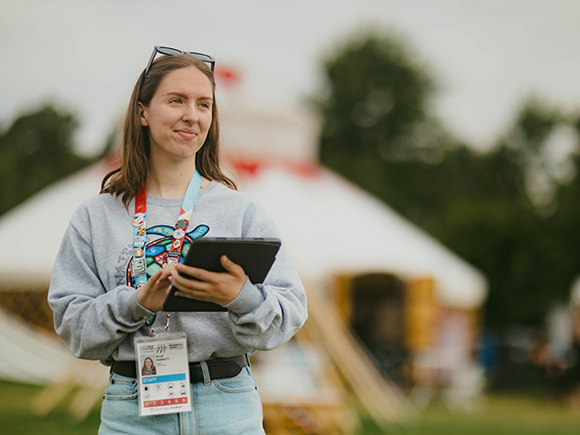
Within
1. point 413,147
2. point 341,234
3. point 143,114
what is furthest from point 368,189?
point 143,114

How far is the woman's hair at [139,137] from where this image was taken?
1857 mm

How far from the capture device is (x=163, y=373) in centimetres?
176

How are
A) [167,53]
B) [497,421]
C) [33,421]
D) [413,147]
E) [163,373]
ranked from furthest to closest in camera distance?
[413,147], [497,421], [33,421], [167,53], [163,373]

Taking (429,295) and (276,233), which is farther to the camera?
(429,295)

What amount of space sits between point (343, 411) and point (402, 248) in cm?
347

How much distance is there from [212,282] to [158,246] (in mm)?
199

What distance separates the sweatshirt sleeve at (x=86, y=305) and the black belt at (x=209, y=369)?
0.03 m

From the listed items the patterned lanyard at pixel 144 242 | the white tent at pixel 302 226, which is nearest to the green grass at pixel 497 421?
the white tent at pixel 302 226

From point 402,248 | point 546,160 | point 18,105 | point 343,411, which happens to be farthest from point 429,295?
point 546,160

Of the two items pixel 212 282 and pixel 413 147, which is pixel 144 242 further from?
pixel 413 147

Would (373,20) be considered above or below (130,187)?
above

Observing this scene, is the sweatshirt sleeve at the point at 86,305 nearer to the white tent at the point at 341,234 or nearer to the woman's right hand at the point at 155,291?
the woman's right hand at the point at 155,291

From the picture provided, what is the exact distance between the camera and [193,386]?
70.6 inches

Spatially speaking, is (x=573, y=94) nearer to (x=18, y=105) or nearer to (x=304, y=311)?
(x=18, y=105)
